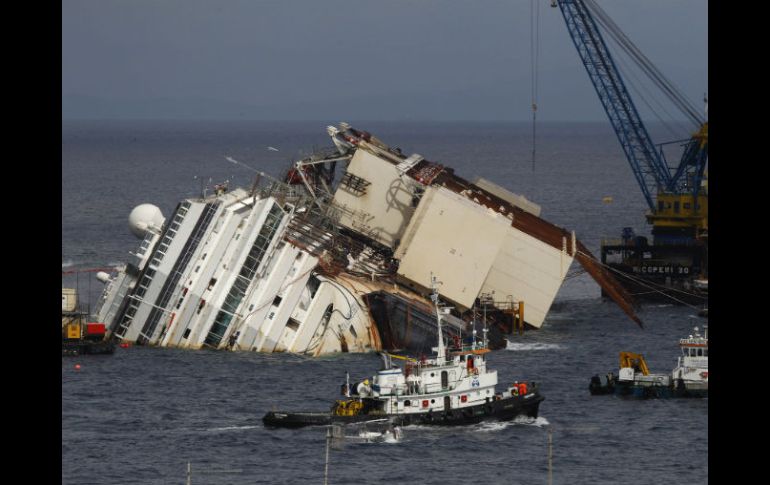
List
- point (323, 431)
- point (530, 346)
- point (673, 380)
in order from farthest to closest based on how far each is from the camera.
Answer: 1. point (530, 346)
2. point (673, 380)
3. point (323, 431)

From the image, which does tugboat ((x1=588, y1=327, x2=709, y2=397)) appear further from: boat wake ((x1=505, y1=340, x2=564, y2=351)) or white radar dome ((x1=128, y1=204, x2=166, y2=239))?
white radar dome ((x1=128, y1=204, x2=166, y2=239))

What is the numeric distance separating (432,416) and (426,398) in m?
0.93

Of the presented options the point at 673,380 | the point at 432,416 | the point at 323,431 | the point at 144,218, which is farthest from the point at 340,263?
the point at 323,431

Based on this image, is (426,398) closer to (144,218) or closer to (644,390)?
(644,390)

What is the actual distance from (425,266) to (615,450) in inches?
1365

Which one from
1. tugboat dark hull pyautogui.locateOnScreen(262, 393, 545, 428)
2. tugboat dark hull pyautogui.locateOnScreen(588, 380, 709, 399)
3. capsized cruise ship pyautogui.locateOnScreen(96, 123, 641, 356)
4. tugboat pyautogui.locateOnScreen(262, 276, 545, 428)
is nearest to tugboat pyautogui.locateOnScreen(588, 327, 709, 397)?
tugboat dark hull pyautogui.locateOnScreen(588, 380, 709, 399)

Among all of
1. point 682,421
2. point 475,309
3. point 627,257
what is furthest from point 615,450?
point 627,257

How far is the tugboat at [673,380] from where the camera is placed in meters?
86.0

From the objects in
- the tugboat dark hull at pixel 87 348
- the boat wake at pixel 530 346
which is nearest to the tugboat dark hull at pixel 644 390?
the boat wake at pixel 530 346

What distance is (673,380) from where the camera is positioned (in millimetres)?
86438

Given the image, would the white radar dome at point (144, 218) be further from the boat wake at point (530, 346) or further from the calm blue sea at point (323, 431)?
the boat wake at point (530, 346)

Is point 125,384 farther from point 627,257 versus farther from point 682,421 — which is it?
point 627,257

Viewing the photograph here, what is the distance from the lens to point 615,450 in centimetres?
7231
